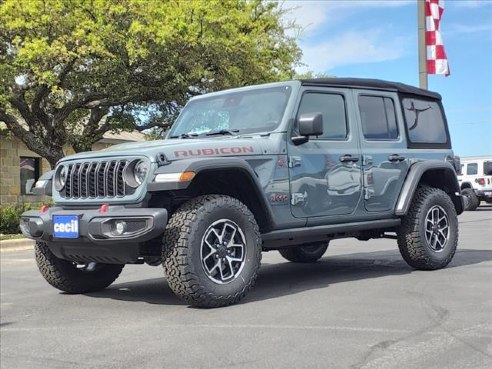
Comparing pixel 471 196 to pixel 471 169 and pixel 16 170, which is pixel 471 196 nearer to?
pixel 471 169

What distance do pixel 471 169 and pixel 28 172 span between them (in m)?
17.3

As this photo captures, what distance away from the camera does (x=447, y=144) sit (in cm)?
767

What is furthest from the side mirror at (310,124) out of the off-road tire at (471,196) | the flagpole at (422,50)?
the off-road tire at (471,196)

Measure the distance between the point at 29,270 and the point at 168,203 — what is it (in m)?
4.94

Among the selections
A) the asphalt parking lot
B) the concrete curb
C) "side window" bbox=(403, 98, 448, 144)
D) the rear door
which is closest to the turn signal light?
the asphalt parking lot

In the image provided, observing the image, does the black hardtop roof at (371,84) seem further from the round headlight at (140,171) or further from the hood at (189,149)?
the round headlight at (140,171)

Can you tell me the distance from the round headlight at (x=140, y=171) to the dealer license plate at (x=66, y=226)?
600 millimetres

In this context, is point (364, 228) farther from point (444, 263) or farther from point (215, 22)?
point (215, 22)

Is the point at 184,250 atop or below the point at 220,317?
atop

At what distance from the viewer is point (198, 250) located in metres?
4.99

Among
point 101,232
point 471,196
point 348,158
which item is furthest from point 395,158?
point 471,196

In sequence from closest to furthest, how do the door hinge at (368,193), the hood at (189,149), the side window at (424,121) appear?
the hood at (189,149) → the door hinge at (368,193) → the side window at (424,121)

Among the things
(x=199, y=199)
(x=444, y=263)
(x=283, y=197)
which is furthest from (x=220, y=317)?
(x=444, y=263)

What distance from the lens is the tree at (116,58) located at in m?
15.8
